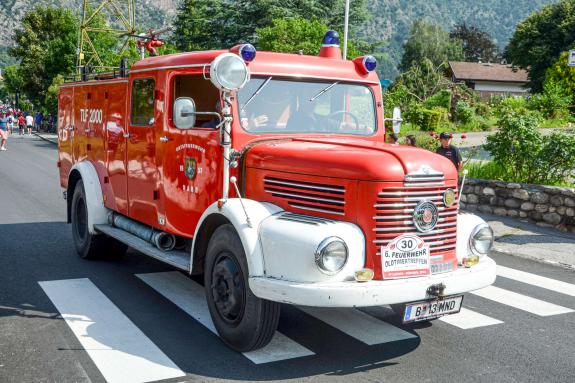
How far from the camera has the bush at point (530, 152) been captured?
39.7 feet

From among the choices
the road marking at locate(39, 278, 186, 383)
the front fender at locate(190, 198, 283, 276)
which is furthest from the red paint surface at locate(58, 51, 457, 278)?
the road marking at locate(39, 278, 186, 383)

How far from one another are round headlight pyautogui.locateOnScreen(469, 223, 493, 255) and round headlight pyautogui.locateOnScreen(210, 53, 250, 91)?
8.02 ft

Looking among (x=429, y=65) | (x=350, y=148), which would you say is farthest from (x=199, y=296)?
(x=429, y=65)

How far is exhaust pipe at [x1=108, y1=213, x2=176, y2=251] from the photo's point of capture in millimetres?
7008

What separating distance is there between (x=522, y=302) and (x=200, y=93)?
4.30 meters

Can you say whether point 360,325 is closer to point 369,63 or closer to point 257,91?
point 257,91

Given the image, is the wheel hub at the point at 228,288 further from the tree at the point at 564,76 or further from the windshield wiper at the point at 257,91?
the tree at the point at 564,76

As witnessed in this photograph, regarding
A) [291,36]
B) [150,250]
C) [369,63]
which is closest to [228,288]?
[150,250]

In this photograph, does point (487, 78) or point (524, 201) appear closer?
point (524, 201)

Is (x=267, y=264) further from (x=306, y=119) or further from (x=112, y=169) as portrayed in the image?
(x=112, y=169)

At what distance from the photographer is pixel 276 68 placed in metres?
6.32

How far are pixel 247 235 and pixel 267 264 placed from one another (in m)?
0.29

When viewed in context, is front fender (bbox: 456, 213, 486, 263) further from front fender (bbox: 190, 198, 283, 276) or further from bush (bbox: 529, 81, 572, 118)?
bush (bbox: 529, 81, 572, 118)

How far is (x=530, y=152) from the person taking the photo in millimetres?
12531
